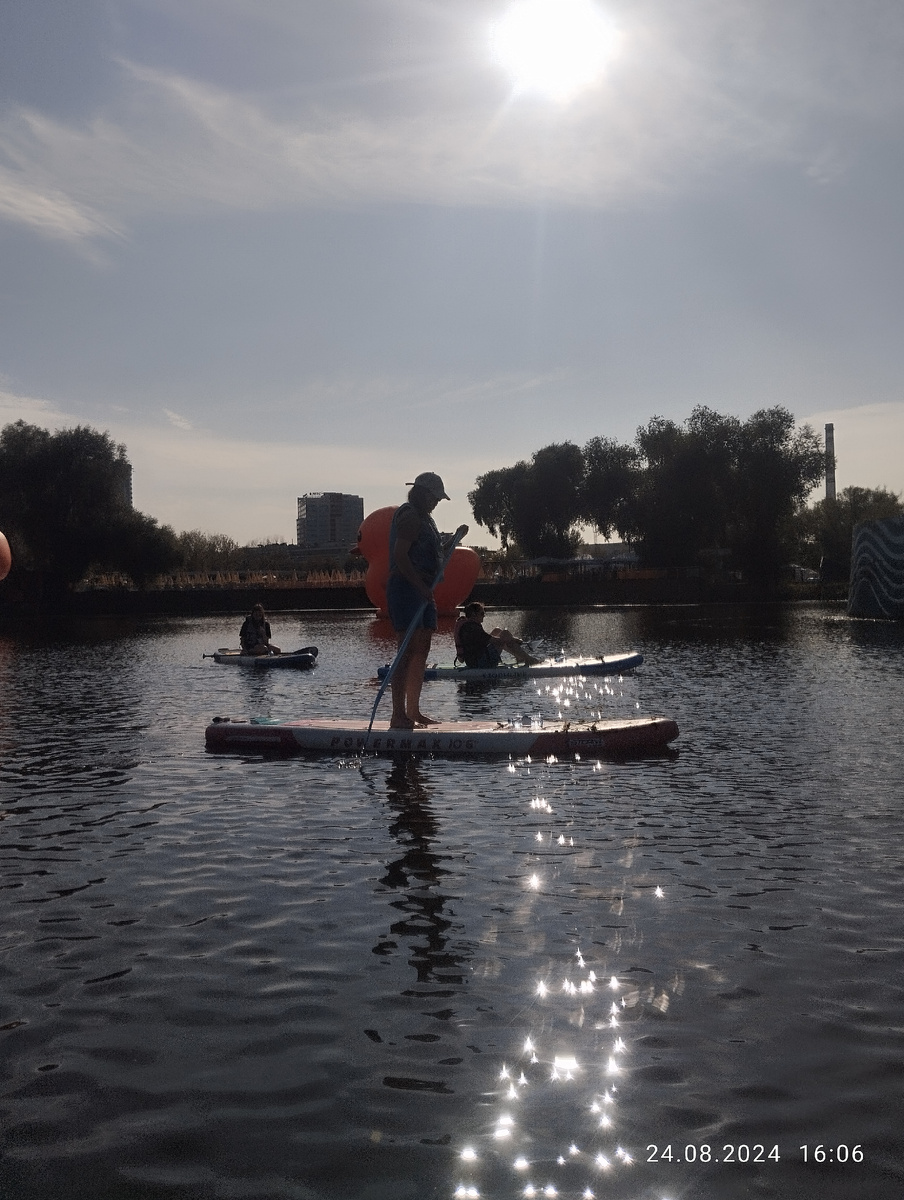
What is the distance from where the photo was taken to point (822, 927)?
6141mm

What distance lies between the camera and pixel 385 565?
146ft

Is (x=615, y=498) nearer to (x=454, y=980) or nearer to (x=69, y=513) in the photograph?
(x=69, y=513)

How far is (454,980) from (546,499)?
90.1m

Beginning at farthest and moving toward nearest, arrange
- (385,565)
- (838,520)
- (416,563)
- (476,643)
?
(838,520)
(385,565)
(476,643)
(416,563)

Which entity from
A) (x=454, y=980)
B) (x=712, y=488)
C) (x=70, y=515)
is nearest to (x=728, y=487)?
(x=712, y=488)

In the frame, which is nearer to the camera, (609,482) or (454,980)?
(454,980)

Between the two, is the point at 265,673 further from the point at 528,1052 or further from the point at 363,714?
the point at 528,1052

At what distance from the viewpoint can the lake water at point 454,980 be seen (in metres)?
3.82

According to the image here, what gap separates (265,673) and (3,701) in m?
6.70

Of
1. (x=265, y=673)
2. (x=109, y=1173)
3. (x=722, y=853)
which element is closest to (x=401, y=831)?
(x=722, y=853)

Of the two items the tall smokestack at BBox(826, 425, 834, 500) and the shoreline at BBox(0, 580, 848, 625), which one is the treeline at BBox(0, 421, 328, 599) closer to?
the shoreline at BBox(0, 580, 848, 625)

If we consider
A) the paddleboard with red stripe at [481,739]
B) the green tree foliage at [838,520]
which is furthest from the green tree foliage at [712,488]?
the paddleboard with red stripe at [481,739]

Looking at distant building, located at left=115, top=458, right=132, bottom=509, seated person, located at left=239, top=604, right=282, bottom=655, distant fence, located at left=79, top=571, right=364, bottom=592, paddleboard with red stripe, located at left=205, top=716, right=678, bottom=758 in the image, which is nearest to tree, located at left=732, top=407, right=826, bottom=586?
distant fence, located at left=79, top=571, right=364, bottom=592

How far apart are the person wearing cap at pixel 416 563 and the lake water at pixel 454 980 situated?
1.48 m
